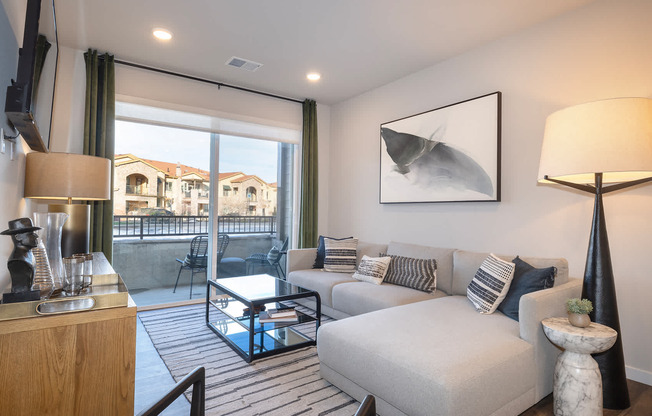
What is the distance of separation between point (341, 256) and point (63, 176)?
2.66 meters

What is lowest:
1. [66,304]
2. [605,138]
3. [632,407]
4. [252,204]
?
[632,407]

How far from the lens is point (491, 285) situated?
2430 mm

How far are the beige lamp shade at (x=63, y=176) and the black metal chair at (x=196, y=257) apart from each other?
1.73 m

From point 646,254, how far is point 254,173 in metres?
3.97

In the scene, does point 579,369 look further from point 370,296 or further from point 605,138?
point 370,296

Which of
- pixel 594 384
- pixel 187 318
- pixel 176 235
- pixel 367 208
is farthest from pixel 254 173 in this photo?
pixel 594 384

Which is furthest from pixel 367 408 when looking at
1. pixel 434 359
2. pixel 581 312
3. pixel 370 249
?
pixel 370 249

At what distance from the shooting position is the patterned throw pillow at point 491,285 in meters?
2.37

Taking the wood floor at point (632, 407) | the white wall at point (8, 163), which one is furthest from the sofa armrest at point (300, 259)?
the wood floor at point (632, 407)

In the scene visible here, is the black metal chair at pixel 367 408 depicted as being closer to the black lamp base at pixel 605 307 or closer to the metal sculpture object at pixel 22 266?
the metal sculpture object at pixel 22 266

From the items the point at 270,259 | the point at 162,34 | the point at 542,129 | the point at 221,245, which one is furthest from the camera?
the point at 270,259

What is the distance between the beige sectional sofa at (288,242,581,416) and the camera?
1.55 meters

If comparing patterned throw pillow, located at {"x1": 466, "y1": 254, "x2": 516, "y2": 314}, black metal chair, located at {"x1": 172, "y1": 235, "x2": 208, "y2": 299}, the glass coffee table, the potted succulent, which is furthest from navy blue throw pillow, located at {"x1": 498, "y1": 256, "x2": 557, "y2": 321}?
black metal chair, located at {"x1": 172, "y1": 235, "x2": 208, "y2": 299}

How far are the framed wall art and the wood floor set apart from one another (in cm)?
159
